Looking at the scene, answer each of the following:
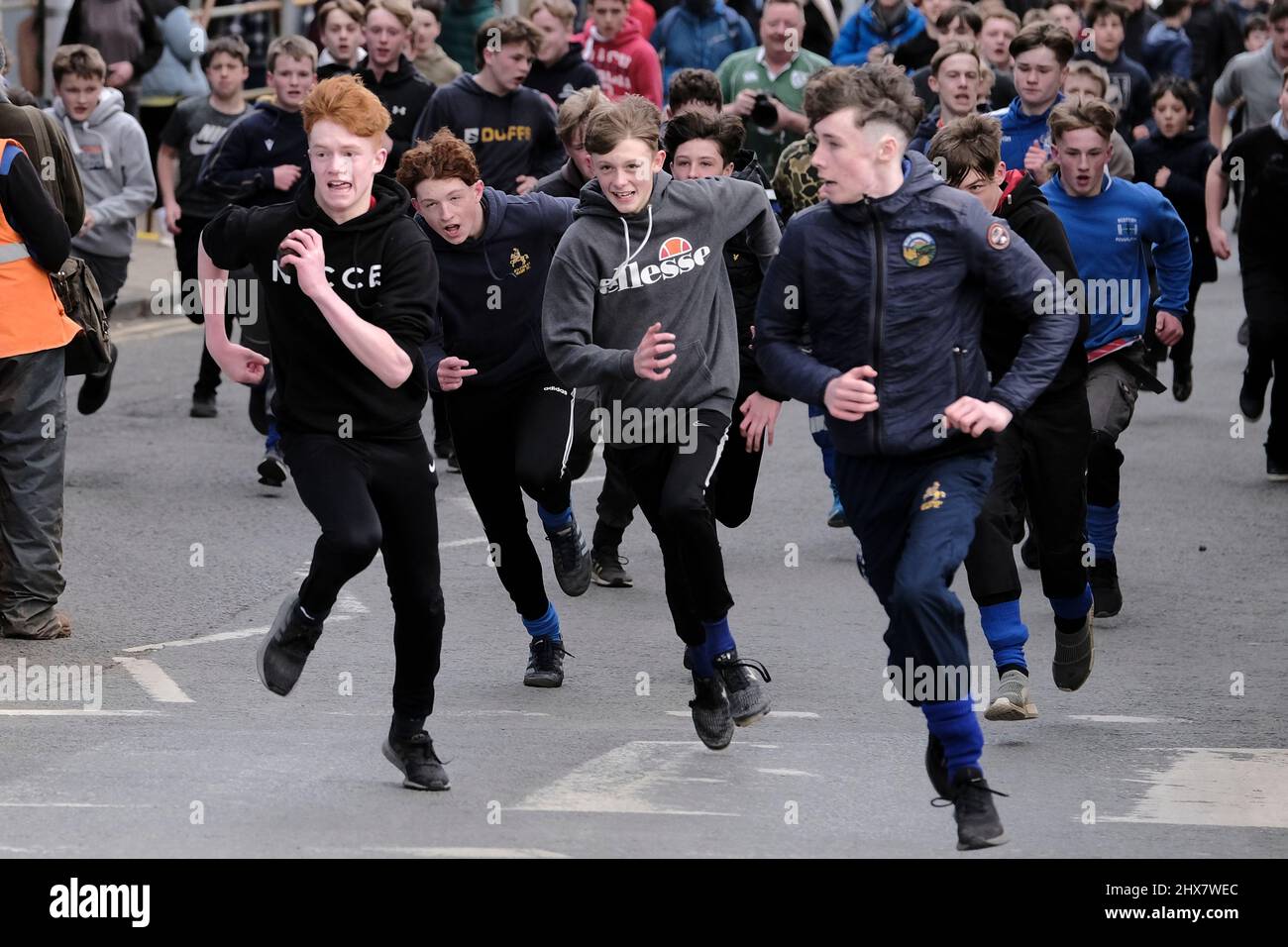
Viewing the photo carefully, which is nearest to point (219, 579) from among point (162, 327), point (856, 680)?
point (856, 680)

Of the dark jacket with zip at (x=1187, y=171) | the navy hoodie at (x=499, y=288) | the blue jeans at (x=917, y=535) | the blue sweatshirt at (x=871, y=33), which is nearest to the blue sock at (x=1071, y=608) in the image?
the blue jeans at (x=917, y=535)

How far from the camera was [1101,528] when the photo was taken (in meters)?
9.71

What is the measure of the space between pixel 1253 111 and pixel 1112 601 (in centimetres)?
738

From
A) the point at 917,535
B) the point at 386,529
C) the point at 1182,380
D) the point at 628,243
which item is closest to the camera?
the point at 917,535

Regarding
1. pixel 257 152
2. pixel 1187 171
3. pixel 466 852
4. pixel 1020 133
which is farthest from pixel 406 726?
pixel 1187 171

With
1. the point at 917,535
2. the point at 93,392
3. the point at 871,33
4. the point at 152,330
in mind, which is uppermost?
the point at 917,535

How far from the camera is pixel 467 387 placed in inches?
322

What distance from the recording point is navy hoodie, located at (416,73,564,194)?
1293 cm

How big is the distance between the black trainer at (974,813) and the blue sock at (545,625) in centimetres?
251

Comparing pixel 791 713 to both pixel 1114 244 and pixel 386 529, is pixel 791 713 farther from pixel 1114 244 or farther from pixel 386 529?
pixel 1114 244

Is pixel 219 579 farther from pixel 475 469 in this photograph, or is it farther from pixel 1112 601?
pixel 1112 601

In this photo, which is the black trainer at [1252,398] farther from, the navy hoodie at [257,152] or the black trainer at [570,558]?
the black trainer at [570,558]

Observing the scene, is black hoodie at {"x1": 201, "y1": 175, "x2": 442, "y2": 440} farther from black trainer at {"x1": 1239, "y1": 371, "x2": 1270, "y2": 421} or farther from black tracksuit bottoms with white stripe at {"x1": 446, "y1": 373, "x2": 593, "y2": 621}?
black trainer at {"x1": 1239, "y1": 371, "x2": 1270, "y2": 421}

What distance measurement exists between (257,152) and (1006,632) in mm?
6202
